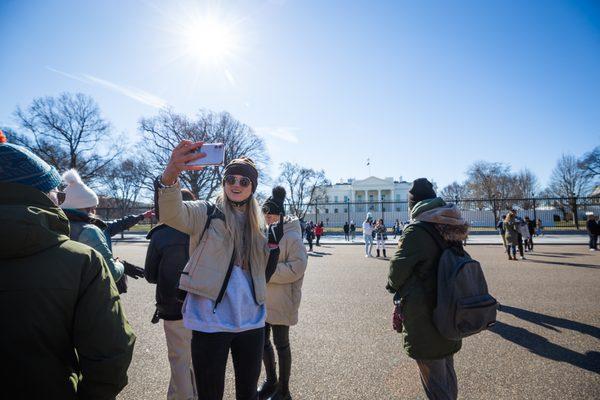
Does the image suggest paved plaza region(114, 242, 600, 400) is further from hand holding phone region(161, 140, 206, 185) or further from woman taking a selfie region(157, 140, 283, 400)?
hand holding phone region(161, 140, 206, 185)

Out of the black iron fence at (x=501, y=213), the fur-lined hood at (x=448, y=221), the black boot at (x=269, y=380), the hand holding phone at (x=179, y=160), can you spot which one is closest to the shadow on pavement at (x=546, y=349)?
the fur-lined hood at (x=448, y=221)

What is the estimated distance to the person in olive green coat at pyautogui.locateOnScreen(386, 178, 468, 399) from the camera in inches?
96.2

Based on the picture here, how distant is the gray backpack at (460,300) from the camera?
2.32 meters

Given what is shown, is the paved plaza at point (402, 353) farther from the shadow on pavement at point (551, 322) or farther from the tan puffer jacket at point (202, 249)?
the tan puffer jacket at point (202, 249)

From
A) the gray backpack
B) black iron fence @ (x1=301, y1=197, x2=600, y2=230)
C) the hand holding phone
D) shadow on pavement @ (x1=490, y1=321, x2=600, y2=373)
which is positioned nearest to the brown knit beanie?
the hand holding phone

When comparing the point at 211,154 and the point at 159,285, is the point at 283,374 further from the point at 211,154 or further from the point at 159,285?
the point at 211,154

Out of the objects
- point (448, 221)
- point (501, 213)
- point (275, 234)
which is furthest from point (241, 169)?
point (501, 213)

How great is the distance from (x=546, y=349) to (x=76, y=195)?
602cm

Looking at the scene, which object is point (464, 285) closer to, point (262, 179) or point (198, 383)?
point (198, 383)

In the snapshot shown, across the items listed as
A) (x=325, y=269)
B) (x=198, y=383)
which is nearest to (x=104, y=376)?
(x=198, y=383)

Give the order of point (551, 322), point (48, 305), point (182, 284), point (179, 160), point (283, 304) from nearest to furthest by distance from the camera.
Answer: point (48, 305)
point (179, 160)
point (182, 284)
point (283, 304)
point (551, 322)

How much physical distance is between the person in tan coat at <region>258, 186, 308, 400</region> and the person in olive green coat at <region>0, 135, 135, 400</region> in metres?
1.88

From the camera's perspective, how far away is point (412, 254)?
8.38 ft

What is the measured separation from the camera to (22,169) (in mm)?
1402
